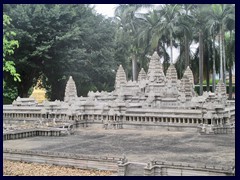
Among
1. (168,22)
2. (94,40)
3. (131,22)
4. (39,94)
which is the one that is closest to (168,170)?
(168,22)

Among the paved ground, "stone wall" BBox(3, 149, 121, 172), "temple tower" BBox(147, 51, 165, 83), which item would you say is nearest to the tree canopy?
"temple tower" BBox(147, 51, 165, 83)

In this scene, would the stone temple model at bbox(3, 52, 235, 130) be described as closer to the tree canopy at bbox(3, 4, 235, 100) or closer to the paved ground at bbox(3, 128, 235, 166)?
the paved ground at bbox(3, 128, 235, 166)

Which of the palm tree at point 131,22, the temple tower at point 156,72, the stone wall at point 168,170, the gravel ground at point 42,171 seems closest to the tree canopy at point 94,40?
the palm tree at point 131,22

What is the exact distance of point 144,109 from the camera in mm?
31266

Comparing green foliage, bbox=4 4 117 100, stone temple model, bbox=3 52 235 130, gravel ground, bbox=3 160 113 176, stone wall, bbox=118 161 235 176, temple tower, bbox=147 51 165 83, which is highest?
green foliage, bbox=4 4 117 100

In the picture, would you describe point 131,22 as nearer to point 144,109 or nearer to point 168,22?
point 168,22

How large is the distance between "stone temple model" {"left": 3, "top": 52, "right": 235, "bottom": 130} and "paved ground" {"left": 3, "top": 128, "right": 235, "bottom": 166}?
1.70 m

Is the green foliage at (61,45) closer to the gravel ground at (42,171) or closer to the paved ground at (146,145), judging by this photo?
the paved ground at (146,145)

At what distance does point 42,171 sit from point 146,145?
297 inches

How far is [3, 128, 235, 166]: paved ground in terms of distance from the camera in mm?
19750

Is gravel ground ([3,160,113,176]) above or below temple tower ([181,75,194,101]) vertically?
below

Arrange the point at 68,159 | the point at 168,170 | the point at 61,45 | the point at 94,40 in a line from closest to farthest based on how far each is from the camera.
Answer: the point at 168,170 → the point at 68,159 → the point at 61,45 → the point at 94,40

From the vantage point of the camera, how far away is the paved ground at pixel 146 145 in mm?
19750

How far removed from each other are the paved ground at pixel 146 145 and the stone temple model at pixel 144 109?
170 centimetres
